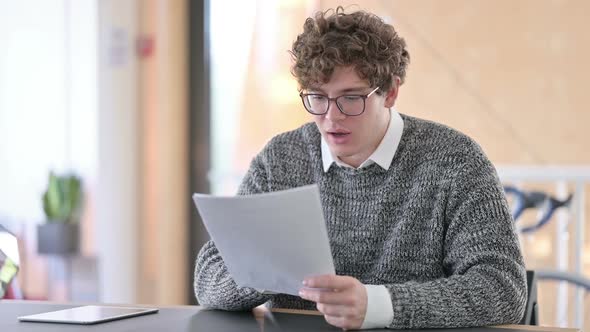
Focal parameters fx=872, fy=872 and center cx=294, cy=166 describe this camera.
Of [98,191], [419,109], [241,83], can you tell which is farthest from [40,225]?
[419,109]

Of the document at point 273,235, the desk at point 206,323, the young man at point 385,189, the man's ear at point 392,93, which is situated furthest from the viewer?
the man's ear at point 392,93

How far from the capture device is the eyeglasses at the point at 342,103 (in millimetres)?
1718

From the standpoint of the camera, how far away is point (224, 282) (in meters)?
1.70

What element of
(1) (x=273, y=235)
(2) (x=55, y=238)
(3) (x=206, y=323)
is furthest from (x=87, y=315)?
(2) (x=55, y=238)

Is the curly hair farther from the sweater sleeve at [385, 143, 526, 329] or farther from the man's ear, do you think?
the sweater sleeve at [385, 143, 526, 329]

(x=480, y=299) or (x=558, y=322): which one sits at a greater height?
(x=480, y=299)

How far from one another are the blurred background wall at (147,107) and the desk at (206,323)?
2.48m

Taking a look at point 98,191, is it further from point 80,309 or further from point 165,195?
point 80,309

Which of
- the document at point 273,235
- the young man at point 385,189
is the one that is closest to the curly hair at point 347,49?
the young man at point 385,189

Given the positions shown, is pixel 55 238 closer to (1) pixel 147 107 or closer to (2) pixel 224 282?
(1) pixel 147 107

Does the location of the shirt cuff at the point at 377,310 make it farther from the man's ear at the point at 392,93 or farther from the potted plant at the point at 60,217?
the potted plant at the point at 60,217

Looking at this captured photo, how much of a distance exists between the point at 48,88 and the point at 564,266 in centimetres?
257

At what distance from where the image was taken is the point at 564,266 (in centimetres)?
369

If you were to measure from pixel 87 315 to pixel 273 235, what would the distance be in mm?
439
